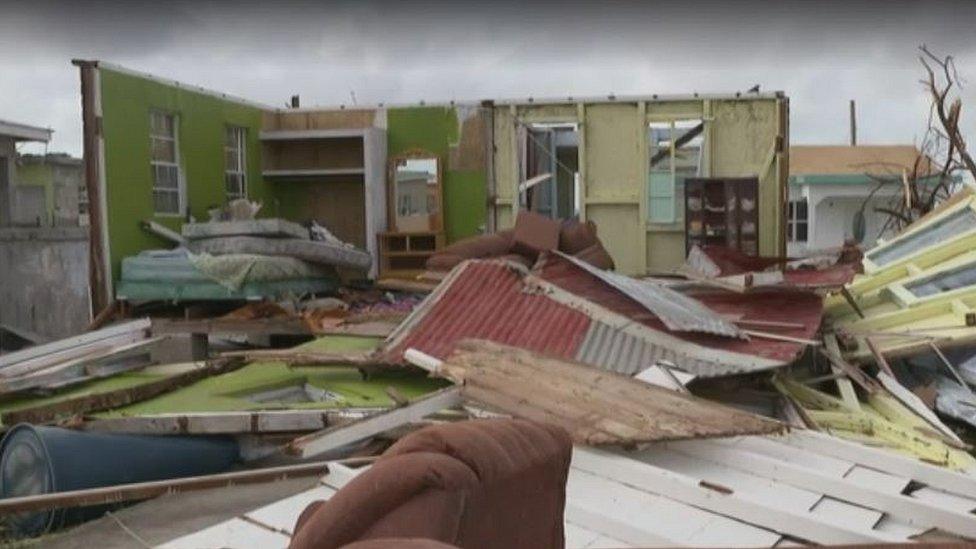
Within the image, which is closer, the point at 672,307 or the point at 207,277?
the point at 672,307

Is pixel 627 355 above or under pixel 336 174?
under

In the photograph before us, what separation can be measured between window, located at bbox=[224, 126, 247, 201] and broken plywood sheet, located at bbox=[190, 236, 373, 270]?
7.14ft

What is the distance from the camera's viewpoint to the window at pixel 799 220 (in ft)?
90.2

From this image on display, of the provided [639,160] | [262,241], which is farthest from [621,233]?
[262,241]

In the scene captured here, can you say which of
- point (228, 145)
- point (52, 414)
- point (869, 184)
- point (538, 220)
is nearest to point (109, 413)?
point (52, 414)

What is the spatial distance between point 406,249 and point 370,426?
8127mm

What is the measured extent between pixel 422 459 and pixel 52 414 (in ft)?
20.0

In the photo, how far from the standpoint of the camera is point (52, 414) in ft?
21.9

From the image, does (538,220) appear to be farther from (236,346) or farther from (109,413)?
(109,413)

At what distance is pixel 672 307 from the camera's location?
766cm

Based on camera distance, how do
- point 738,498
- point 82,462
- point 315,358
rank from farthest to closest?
point 315,358, point 82,462, point 738,498

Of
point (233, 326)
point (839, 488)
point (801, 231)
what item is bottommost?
point (839, 488)

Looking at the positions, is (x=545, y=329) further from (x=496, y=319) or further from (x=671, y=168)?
(x=671, y=168)

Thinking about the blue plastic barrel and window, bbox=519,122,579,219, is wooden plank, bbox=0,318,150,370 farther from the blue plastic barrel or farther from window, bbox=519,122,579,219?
window, bbox=519,122,579,219
